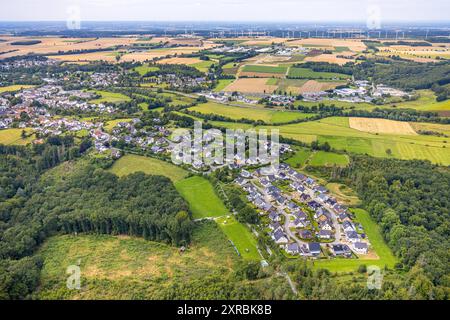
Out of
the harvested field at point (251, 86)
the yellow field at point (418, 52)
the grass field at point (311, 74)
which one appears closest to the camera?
the harvested field at point (251, 86)

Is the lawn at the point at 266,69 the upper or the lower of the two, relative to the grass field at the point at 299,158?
upper

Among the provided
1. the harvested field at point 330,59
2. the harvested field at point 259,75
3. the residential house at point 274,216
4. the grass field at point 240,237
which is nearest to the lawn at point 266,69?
the harvested field at point 259,75

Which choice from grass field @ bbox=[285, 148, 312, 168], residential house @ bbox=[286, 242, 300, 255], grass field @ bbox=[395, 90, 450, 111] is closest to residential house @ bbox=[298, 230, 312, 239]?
residential house @ bbox=[286, 242, 300, 255]

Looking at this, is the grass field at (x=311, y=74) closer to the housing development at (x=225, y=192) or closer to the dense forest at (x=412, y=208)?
the housing development at (x=225, y=192)

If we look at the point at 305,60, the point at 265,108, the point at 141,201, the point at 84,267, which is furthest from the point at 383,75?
the point at 84,267

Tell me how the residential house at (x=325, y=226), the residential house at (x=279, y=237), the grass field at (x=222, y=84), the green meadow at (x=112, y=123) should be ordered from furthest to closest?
1. the grass field at (x=222, y=84)
2. the green meadow at (x=112, y=123)
3. the residential house at (x=325, y=226)
4. the residential house at (x=279, y=237)

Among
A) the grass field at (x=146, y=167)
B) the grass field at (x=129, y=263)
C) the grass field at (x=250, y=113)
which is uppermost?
the grass field at (x=250, y=113)

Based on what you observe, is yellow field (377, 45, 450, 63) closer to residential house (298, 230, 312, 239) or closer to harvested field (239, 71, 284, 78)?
harvested field (239, 71, 284, 78)

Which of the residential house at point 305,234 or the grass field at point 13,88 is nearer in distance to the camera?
the residential house at point 305,234

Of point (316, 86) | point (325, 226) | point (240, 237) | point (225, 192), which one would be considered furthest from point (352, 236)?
point (316, 86)
